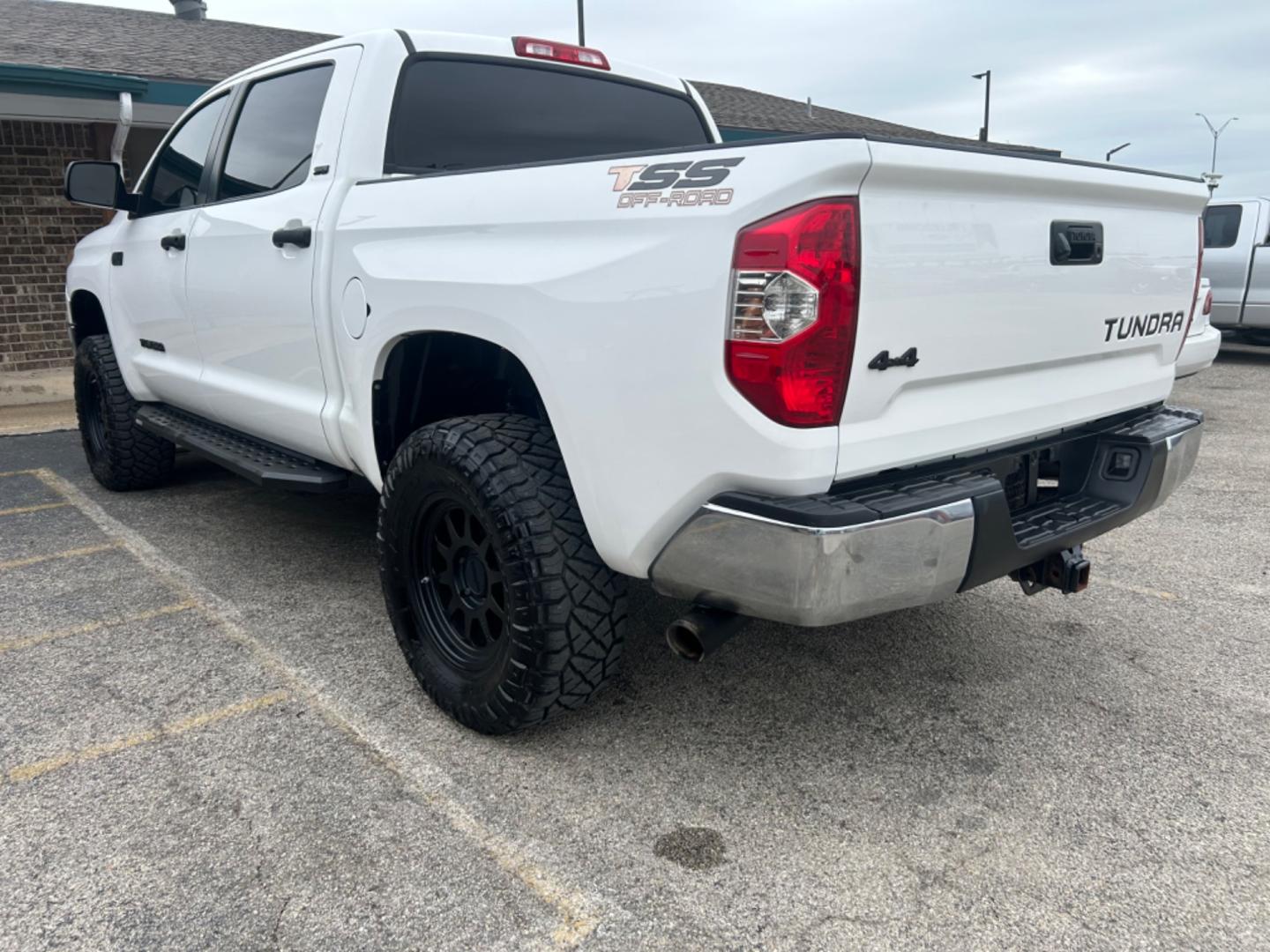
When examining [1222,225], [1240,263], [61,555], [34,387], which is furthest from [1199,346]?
[34,387]

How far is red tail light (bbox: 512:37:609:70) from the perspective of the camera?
12.3ft

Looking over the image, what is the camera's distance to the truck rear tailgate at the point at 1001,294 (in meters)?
2.14

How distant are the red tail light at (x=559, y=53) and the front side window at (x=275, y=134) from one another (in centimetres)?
71

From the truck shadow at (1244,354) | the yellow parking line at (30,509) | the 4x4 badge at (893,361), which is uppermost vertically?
the 4x4 badge at (893,361)

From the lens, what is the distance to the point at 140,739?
2844 millimetres

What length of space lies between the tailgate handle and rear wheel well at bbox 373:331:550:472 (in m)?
1.47

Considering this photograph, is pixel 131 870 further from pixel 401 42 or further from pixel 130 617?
pixel 401 42

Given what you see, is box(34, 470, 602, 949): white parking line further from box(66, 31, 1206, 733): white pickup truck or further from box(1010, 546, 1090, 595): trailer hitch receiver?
box(1010, 546, 1090, 595): trailer hitch receiver

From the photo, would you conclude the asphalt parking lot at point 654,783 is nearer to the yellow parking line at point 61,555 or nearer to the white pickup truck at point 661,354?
the yellow parking line at point 61,555

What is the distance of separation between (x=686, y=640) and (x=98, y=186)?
13.0ft

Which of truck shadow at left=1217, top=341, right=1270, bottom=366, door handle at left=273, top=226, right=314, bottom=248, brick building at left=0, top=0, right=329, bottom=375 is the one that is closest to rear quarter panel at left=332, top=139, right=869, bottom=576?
door handle at left=273, top=226, right=314, bottom=248

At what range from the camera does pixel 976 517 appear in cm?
223

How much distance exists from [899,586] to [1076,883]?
0.78 meters

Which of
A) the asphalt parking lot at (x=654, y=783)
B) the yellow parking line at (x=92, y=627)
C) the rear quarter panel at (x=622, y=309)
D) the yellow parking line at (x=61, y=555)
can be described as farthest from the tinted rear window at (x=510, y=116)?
the yellow parking line at (x=61, y=555)
